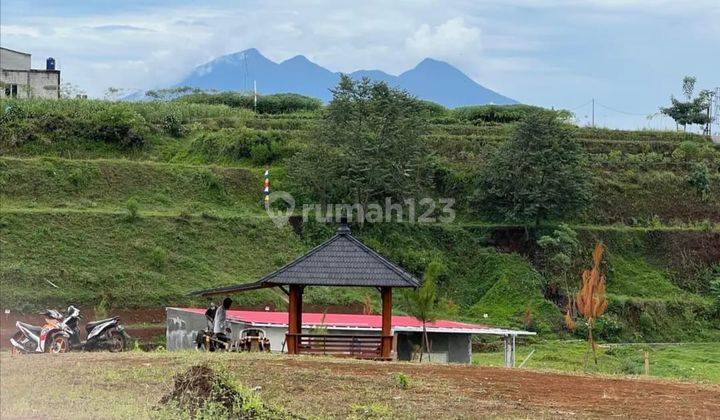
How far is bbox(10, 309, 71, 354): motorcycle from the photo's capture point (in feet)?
72.1

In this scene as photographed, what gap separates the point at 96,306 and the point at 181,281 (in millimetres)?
3216

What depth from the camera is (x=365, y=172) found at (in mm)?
38469

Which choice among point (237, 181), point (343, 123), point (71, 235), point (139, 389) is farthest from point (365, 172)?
point (139, 389)

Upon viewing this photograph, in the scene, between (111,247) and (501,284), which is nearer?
(111,247)

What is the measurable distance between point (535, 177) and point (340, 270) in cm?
1839

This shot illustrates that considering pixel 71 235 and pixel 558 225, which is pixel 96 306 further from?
pixel 558 225

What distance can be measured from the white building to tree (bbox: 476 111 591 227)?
20.8 meters

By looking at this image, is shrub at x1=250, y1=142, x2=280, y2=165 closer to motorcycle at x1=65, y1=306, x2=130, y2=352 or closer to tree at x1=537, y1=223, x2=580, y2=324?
tree at x1=537, y1=223, x2=580, y2=324

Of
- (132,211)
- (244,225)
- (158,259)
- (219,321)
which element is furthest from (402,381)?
(244,225)

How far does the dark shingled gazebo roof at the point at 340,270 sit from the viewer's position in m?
22.2

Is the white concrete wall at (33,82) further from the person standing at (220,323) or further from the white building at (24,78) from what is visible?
the person standing at (220,323)

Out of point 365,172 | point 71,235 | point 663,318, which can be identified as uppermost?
point 365,172

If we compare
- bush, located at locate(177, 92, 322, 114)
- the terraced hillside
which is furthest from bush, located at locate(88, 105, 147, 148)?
bush, located at locate(177, 92, 322, 114)

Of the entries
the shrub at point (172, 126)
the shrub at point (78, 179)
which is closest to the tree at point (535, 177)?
the shrub at point (172, 126)
